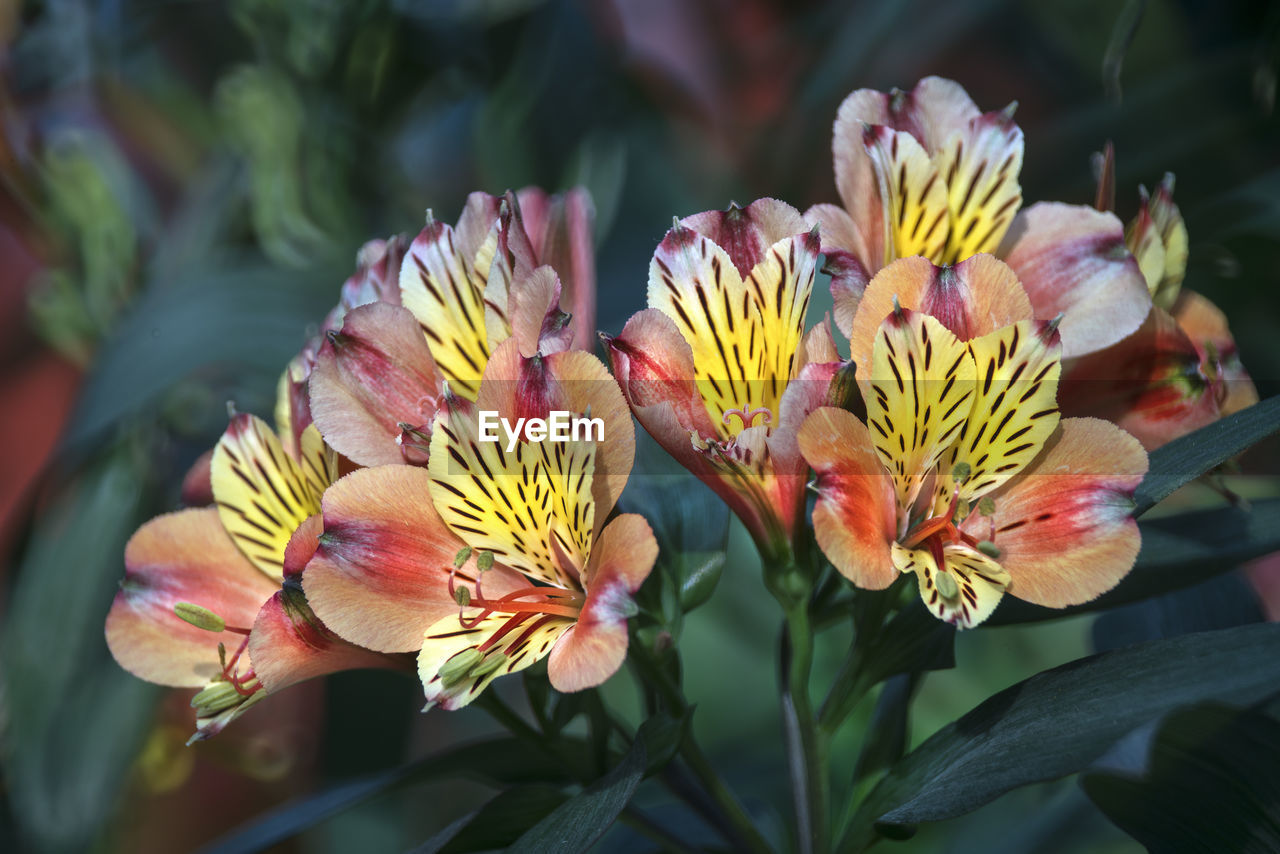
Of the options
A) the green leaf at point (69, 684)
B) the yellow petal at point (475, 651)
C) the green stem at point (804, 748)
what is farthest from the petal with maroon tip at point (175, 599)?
the green leaf at point (69, 684)

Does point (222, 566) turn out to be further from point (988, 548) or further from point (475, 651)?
point (988, 548)

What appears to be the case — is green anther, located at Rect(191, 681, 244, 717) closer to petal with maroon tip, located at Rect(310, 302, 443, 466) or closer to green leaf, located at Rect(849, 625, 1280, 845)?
petal with maroon tip, located at Rect(310, 302, 443, 466)

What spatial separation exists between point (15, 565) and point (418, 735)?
360mm

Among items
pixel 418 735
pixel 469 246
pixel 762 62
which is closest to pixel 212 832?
pixel 418 735

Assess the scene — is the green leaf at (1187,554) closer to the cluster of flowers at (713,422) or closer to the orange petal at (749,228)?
the cluster of flowers at (713,422)

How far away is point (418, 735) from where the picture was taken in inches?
35.2

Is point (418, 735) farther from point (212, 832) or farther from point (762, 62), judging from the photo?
point (762, 62)

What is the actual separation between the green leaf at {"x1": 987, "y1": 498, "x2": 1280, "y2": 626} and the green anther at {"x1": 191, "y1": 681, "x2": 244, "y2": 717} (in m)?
0.29

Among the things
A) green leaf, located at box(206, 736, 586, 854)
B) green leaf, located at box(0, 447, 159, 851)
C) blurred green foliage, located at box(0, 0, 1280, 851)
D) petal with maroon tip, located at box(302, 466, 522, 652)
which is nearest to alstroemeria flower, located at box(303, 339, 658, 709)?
petal with maroon tip, located at box(302, 466, 522, 652)

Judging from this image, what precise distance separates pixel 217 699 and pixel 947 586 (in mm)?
257

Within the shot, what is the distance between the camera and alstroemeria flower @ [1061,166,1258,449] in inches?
15.5

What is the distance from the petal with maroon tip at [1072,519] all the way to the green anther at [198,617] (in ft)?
0.91

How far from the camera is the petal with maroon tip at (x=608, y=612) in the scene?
307 mm

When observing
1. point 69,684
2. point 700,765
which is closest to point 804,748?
point 700,765
